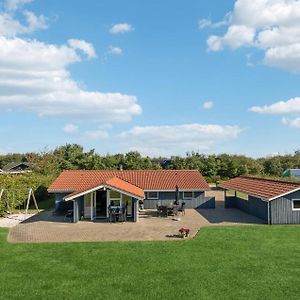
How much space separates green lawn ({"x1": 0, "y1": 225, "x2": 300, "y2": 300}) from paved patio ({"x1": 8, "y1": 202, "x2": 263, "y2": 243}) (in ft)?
5.11

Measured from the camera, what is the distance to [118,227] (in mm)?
24703

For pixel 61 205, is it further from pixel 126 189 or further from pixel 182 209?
pixel 182 209

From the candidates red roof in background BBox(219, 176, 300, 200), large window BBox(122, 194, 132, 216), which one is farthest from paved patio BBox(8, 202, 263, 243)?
red roof in background BBox(219, 176, 300, 200)

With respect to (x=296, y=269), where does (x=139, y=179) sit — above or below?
above

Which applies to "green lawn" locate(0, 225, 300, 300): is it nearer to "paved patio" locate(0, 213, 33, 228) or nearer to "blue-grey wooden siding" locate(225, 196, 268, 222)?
"paved patio" locate(0, 213, 33, 228)

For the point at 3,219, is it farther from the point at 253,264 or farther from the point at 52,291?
the point at 253,264

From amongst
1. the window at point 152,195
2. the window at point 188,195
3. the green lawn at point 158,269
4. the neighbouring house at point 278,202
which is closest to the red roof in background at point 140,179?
the window at point 152,195

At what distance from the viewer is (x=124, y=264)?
16219mm

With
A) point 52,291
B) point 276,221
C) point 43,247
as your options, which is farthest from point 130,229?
point 52,291

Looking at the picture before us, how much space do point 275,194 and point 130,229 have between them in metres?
9.53

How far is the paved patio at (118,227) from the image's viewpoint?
21455mm

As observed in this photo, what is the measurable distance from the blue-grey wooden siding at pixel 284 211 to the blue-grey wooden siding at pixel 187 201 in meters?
9.36

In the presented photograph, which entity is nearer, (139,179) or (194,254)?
(194,254)

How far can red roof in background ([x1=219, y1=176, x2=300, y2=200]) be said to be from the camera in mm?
25502
